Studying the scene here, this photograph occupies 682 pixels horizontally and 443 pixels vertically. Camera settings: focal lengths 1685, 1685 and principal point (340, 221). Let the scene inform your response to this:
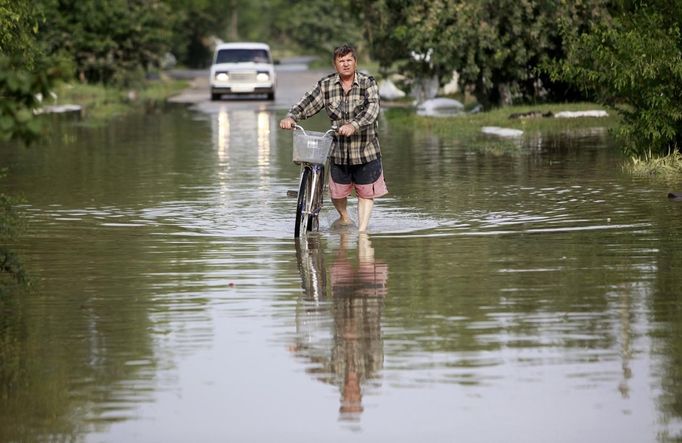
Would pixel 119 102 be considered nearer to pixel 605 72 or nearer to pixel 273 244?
pixel 605 72

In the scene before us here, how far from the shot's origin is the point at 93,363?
8.85 m

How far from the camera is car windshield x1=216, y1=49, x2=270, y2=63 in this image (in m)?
51.9

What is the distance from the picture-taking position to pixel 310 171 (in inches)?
571

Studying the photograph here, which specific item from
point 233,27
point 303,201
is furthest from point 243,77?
point 233,27

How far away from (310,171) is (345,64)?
1119 mm

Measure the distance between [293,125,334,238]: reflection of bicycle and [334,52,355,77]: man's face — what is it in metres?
0.49

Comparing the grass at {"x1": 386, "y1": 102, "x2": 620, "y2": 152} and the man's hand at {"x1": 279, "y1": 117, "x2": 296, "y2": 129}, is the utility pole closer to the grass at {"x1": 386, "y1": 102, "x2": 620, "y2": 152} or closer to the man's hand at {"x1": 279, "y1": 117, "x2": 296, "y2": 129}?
the grass at {"x1": 386, "y1": 102, "x2": 620, "y2": 152}

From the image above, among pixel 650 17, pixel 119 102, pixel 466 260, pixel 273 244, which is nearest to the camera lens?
pixel 466 260

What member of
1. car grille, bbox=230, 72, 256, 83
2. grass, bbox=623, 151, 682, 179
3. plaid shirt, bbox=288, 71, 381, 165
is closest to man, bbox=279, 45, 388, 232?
plaid shirt, bbox=288, 71, 381, 165

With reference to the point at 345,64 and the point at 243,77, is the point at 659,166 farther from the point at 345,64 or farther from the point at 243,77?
the point at 243,77

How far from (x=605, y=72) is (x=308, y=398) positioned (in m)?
12.9

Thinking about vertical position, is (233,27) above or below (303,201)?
below

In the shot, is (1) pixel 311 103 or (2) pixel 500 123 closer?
(1) pixel 311 103

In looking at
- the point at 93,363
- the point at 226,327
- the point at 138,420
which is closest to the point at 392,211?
the point at 226,327
